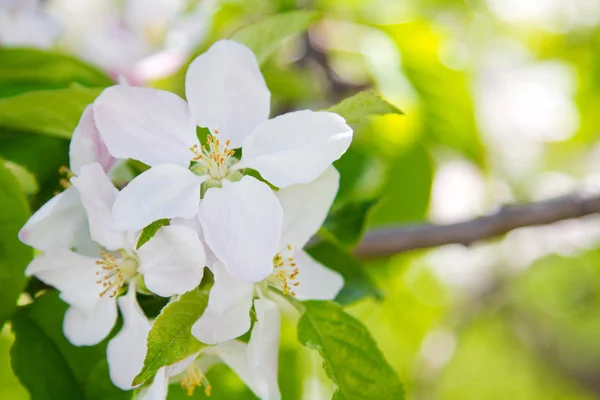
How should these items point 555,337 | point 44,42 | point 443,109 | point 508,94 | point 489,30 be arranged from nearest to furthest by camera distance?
point 44,42 → point 443,109 → point 489,30 → point 508,94 → point 555,337

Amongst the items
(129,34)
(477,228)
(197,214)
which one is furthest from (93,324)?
(129,34)

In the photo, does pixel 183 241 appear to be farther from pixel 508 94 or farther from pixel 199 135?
pixel 508 94

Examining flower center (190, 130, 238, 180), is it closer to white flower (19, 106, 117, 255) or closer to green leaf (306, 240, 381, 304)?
white flower (19, 106, 117, 255)

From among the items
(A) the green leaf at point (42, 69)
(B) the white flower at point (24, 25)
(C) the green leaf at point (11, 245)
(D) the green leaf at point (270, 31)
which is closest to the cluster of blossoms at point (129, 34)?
(B) the white flower at point (24, 25)

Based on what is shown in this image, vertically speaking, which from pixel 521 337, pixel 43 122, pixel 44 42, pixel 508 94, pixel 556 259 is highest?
pixel 43 122

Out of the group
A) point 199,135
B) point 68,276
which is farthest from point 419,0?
point 68,276

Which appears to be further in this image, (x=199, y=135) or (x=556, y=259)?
(x=556, y=259)

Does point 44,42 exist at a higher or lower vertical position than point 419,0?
higher
